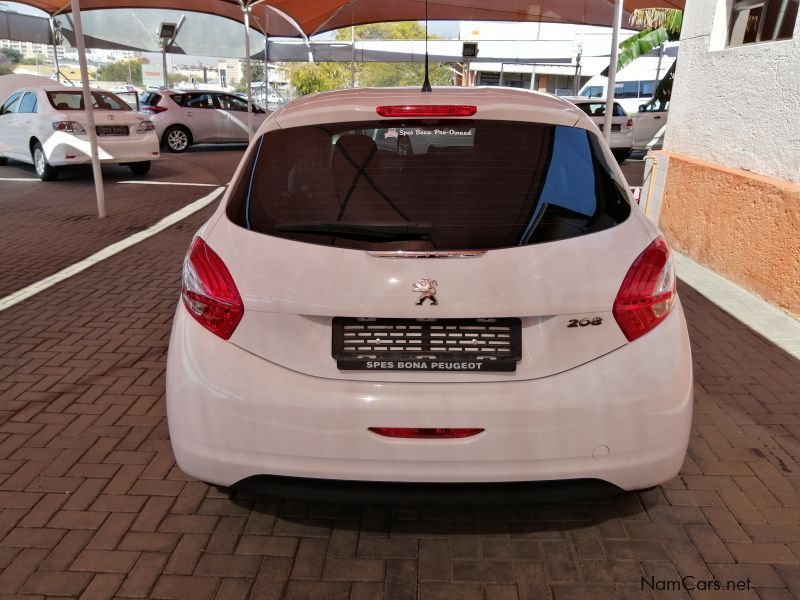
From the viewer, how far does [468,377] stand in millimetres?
2252

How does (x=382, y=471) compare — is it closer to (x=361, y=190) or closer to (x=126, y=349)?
(x=361, y=190)

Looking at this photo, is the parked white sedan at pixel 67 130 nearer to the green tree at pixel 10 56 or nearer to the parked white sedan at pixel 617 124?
the parked white sedan at pixel 617 124

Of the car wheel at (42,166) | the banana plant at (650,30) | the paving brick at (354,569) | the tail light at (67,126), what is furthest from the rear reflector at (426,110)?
the banana plant at (650,30)

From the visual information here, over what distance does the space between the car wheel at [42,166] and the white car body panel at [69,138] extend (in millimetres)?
174

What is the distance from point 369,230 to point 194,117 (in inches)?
712

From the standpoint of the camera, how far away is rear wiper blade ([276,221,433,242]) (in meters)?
2.37

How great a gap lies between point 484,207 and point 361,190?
1.46 ft

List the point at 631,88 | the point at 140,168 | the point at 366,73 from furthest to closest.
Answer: the point at 366,73
the point at 631,88
the point at 140,168

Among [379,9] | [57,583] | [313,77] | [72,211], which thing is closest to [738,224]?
[57,583]

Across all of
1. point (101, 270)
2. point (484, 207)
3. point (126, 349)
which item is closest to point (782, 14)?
point (484, 207)

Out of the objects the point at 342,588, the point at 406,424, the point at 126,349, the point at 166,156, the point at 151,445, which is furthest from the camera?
the point at 166,156

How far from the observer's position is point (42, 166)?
1278cm

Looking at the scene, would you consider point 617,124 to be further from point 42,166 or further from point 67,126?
point 42,166

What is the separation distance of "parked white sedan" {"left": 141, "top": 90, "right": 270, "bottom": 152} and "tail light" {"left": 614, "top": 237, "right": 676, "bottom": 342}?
58.8 ft
